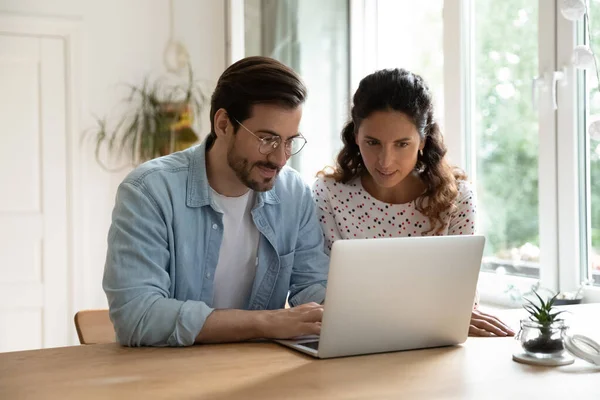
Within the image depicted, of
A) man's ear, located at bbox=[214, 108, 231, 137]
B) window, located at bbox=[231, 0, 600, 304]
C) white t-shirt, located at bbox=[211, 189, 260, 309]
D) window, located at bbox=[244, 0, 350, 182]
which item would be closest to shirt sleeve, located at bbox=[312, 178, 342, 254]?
white t-shirt, located at bbox=[211, 189, 260, 309]

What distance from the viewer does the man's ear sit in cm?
197

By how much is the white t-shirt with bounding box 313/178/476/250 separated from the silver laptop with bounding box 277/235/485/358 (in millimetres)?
640

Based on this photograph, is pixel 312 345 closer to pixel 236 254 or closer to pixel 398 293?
pixel 398 293

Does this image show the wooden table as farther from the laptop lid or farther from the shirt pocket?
the shirt pocket

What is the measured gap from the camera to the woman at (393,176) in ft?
7.11

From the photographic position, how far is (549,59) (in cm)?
275

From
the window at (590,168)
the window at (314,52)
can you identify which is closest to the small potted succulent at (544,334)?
the window at (590,168)

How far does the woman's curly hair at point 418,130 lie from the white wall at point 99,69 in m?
2.03

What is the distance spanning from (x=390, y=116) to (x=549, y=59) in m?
0.89

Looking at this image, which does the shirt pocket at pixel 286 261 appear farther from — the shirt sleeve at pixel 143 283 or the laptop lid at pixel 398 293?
the laptop lid at pixel 398 293

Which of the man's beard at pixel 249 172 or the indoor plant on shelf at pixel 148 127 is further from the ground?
the indoor plant on shelf at pixel 148 127

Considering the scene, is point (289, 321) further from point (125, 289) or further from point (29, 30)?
point (29, 30)

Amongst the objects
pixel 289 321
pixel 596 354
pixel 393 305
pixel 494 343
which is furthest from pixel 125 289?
pixel 596 354

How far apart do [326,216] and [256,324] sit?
67 cm
